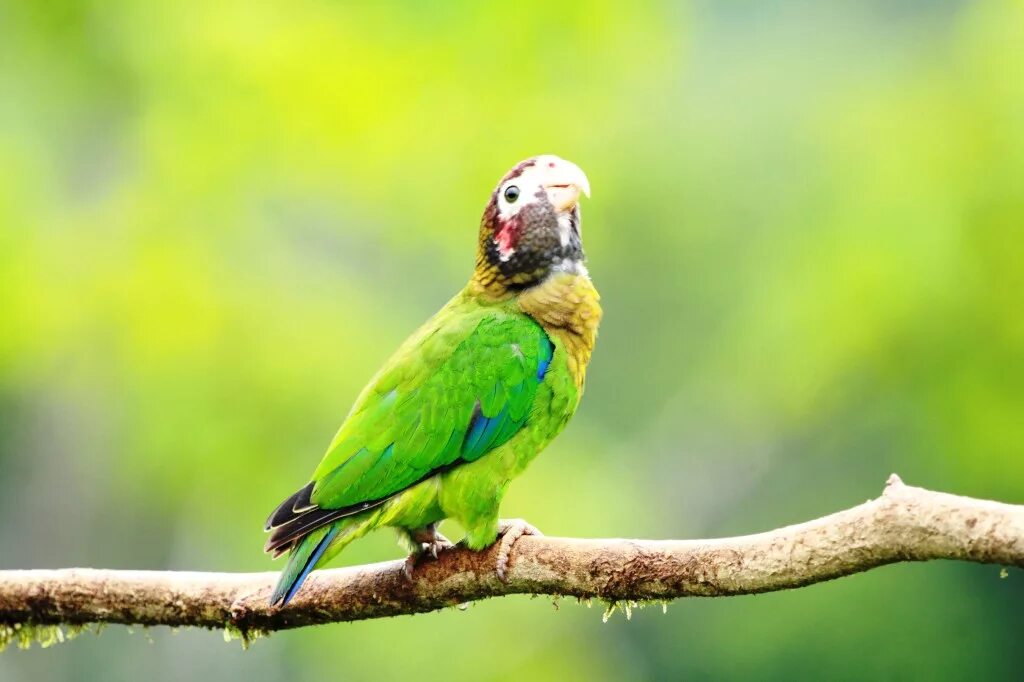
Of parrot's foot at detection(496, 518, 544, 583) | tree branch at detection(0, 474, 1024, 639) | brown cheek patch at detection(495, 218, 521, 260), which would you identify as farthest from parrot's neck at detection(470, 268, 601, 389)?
tree branch at detection(0, 474, 1024, 639)

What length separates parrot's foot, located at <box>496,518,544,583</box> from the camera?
14.3 ft

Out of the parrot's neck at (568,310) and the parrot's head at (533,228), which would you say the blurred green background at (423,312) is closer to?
the parrot's head at (533,228)

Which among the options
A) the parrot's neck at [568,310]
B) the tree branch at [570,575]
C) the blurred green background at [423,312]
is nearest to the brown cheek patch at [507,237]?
the parrot's neck at [568,310]

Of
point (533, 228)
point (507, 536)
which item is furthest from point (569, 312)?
point (507, 536)

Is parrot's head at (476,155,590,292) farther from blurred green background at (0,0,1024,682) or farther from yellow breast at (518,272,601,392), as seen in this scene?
blurred green background at (0,0,1024,682)

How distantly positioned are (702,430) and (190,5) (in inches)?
333

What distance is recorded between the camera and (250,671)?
16281 millimetres

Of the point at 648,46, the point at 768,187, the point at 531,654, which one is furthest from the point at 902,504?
the point at 768,187

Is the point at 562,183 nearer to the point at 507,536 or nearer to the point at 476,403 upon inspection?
the point at 476,403

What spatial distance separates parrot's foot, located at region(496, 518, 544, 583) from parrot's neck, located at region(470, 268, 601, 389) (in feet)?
2.29

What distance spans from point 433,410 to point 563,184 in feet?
3.61

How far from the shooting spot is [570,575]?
412 cm

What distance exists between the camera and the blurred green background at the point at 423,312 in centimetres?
1314

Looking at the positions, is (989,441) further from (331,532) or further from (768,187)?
(331,532)
